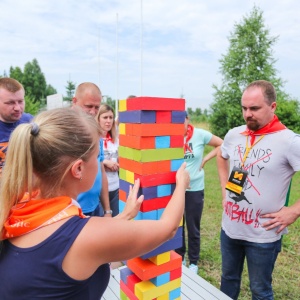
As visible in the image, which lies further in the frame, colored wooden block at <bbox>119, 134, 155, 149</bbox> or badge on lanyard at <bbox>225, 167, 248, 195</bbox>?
badge on lanyard at <bbox>225, 167, 248, 195</bbox>

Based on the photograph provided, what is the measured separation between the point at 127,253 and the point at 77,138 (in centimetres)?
44

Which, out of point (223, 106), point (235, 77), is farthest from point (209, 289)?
point (235, 77)

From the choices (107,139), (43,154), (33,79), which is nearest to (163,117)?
(43,154)

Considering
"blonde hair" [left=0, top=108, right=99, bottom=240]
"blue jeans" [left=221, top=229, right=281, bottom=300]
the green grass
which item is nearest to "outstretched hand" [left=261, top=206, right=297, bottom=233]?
"blue jeans" [left=221, top=229, right=281, bottom=300]

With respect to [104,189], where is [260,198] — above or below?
above

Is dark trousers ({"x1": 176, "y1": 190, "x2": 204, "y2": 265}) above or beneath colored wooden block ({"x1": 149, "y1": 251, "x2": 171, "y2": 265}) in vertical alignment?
beneath

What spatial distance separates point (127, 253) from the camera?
966mm

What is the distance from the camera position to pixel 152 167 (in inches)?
58.1

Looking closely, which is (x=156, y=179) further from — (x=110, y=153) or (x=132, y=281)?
(x=110, y=153)

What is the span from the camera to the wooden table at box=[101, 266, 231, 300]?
7.16ft

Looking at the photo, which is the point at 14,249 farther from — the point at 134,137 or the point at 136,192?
the point at 134,137

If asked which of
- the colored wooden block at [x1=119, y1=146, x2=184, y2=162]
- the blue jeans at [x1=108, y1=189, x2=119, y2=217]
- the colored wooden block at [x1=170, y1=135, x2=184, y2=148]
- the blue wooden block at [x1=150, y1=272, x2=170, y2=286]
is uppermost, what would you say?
the colored wooden block at [x1=170, y1=135, x2=184, y2=148]

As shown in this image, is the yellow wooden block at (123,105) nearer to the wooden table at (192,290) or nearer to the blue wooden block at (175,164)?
the blue wooden block at (175,164)

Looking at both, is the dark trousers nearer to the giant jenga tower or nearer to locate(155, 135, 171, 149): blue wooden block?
the giant jenga tower
